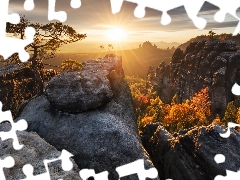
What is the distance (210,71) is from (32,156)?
89278 millimetres

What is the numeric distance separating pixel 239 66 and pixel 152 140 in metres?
70.9

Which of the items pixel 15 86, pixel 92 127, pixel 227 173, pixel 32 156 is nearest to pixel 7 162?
pixel 32 156

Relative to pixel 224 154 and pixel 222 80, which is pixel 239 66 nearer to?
pixel 222 80

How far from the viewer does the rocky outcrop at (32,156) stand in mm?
15242

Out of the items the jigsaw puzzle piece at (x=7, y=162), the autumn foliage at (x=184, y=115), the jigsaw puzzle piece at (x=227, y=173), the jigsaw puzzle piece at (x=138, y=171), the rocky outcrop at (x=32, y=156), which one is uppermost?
the jigsaw puzzle piece at (x=7, y=162)

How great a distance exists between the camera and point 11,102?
3619cm

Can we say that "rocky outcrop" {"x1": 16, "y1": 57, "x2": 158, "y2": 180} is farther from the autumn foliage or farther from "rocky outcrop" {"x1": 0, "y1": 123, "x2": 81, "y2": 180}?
the autumn foliage

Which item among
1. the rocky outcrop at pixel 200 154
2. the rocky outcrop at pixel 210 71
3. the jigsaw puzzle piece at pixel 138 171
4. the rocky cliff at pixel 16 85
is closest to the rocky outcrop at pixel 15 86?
the rocky cliff at pixel 16 85

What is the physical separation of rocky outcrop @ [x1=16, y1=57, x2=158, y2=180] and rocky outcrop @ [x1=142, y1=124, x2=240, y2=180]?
9.30 ft

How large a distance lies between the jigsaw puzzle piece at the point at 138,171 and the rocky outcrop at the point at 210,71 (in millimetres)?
76092

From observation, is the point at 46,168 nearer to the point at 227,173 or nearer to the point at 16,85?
the point at 227,173

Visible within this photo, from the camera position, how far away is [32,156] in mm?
17719

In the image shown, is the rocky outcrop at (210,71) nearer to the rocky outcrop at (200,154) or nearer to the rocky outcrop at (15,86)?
the rocky outcrop at (200,154)

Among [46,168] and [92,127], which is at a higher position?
[46,168]
